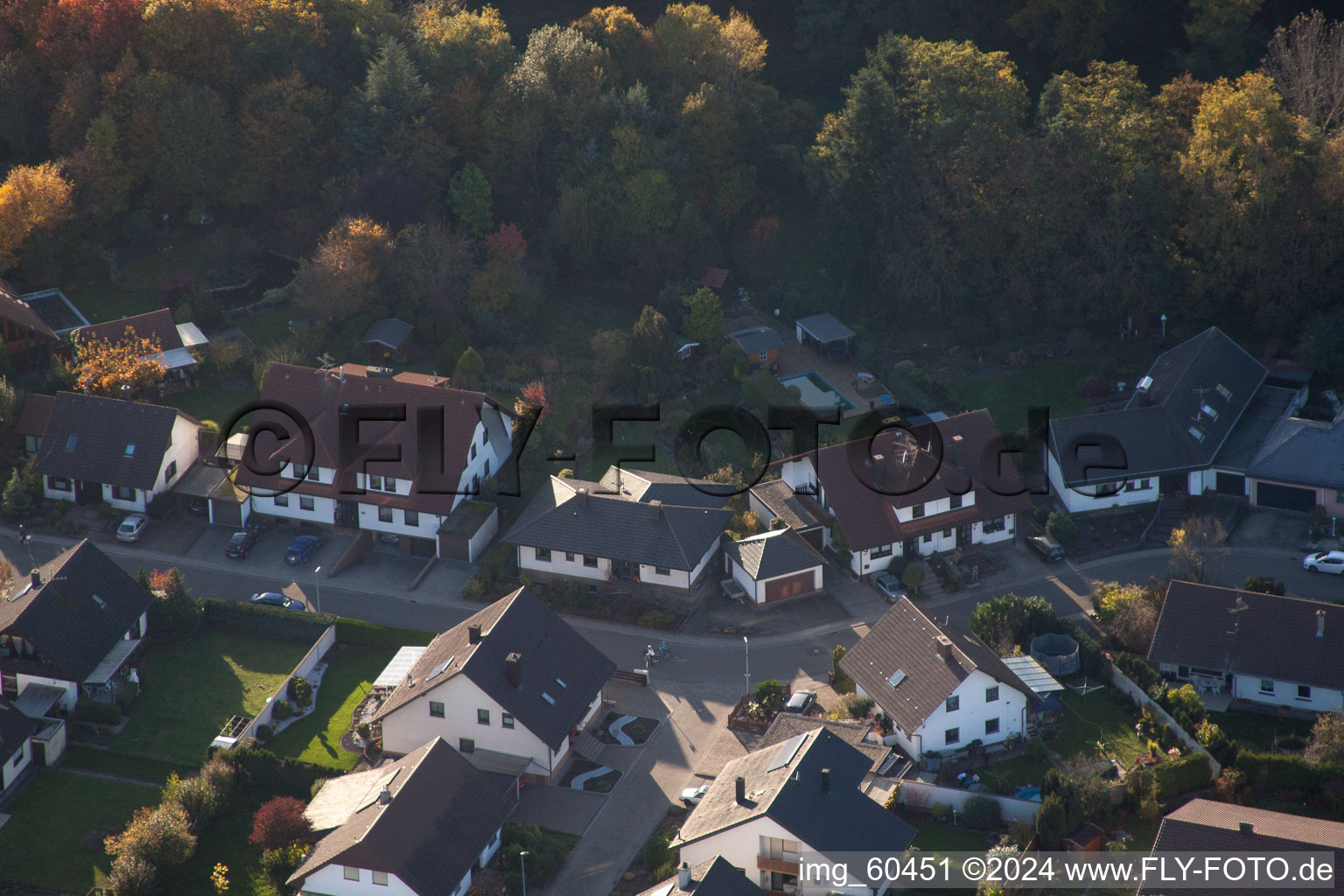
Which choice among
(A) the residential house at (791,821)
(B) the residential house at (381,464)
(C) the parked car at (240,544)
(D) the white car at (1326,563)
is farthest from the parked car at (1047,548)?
(C) the parked car at (240,544)

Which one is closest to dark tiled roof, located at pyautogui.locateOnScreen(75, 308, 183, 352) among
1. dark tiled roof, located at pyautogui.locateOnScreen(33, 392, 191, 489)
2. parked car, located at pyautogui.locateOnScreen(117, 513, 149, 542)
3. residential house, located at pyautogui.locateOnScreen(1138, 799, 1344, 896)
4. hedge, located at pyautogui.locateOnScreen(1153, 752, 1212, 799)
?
dark tiled roof, located at pyautogui.locateOnScreen(33, 392, 191, 489)

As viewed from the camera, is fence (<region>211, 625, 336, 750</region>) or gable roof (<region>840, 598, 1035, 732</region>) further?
Answer: fence (<region>211, 625, 336, 750</region>)

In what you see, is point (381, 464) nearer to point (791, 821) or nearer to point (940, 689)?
point (940, 689)

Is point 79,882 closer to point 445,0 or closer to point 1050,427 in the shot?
point 1050,427

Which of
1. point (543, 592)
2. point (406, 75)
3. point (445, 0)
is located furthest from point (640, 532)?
Answer: point (445, 0)

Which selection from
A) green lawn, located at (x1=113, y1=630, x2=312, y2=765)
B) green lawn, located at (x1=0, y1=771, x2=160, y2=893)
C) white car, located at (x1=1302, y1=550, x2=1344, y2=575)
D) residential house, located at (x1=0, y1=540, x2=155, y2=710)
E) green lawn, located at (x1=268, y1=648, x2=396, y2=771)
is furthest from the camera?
white car, located at (x1=1302, y1=550, x2=1344, y2=575)

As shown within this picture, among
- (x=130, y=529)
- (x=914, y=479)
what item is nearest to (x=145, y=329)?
(x=130, y=529)

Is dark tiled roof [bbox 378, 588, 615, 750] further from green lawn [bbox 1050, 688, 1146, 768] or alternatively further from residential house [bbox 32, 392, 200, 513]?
residential house [bbox 32, 392, 200, 513]
